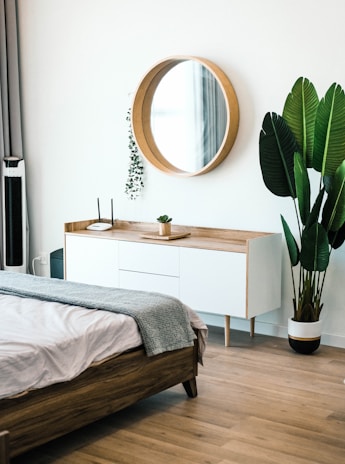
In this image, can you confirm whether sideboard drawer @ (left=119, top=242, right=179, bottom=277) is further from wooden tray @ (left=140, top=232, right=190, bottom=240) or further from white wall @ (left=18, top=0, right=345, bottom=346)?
white wall @ (left=18, top=0, right=345, bottom=346)

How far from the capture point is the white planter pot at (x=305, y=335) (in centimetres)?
418

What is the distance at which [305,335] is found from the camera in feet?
13.7

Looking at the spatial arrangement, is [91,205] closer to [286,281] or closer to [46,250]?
[46,250]

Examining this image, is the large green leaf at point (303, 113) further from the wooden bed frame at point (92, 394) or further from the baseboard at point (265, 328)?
the wooden bed frame at point (92, 394)

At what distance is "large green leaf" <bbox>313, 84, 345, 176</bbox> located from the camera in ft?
12.7

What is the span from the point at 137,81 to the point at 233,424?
2.70 meters

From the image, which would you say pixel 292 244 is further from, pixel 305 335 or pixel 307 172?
pixel 305 335

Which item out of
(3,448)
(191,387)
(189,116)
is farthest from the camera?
(189,116)

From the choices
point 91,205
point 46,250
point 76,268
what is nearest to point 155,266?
point 76,268

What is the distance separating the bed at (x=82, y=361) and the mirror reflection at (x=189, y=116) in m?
1.48

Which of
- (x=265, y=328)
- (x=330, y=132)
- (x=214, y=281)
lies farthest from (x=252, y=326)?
(x=330, y=132)

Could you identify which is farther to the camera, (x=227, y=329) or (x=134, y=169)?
(x=134, y=169)

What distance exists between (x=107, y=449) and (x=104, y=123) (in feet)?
9.46

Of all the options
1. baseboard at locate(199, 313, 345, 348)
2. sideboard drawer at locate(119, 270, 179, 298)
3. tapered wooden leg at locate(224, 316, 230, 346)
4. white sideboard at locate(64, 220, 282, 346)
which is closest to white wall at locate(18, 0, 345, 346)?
baseboard at locate(199, 313, 345, 348)
